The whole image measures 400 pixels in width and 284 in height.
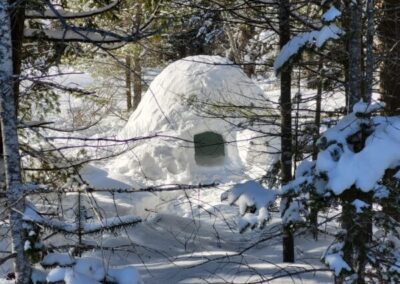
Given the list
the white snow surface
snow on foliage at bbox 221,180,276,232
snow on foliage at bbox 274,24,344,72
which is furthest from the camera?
snow on foliage at bbox 221,180,276,232

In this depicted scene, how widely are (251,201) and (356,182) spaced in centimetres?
96

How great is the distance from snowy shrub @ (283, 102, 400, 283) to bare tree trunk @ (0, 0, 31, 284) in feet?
6.81

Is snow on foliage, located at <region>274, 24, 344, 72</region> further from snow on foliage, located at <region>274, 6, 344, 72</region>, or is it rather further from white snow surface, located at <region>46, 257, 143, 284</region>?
white snow surface, located at <region>46, 257, 143, 284</region>

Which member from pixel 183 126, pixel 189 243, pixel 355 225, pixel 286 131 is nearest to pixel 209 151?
pixel 183 126

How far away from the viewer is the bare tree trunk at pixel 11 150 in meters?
3.45

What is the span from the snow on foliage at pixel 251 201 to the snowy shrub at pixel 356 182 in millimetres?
218

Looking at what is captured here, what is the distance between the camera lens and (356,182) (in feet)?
11.2

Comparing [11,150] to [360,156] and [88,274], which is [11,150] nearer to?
[88,274]

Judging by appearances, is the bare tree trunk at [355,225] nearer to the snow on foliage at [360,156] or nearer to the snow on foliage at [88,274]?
the snow on foliage at [360,156]

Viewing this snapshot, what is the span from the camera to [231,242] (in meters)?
9.48

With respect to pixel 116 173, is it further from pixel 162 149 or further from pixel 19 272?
pixel 19 272

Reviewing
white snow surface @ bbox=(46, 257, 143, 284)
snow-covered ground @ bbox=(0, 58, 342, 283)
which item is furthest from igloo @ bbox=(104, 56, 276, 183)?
white snow surface @ bbox=(46, 257, 143, 284)

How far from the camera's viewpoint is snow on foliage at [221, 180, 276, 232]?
4068mm

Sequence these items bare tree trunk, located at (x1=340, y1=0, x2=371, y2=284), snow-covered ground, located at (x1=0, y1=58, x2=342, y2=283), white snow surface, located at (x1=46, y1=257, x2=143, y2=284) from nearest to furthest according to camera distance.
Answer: white snow surface, located at (x1=46, y1=257, x2=143, y2=284)
bare tree trunk, located at (x1=340, y1=0, x2=371, y2=284)
snow-covered ground, located at (x1=0, y1=58, x2=342, y2=283)
